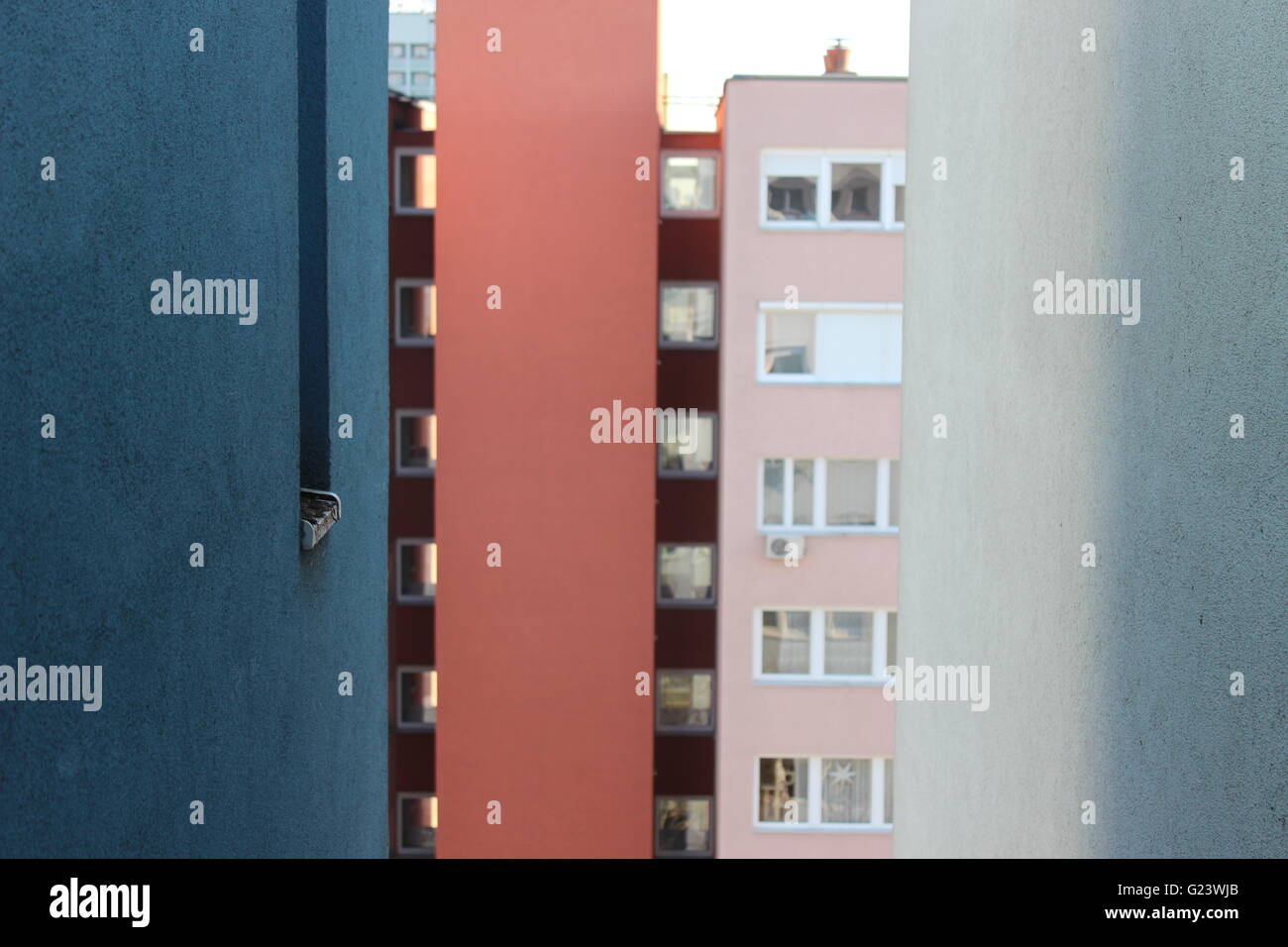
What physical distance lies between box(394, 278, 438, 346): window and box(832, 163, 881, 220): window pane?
16.6 ft

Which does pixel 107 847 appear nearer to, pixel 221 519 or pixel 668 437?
pixel 221 519

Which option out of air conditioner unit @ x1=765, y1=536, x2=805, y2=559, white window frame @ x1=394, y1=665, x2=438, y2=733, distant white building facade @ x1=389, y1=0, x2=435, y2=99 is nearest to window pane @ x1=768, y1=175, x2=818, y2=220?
air conditioner unit @ x1=765, y1=536, x2=805, y2=559

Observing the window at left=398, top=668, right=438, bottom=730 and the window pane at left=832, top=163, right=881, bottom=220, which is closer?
the window pane at left=832, top=163, right=881, bottom=220

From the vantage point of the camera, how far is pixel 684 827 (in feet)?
52.6

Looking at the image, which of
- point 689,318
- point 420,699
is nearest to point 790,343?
point 689,318

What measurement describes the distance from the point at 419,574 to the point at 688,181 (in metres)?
5.93

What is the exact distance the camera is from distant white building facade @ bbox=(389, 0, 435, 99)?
3806 cm

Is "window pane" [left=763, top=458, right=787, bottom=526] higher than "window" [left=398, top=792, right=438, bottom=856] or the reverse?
higher

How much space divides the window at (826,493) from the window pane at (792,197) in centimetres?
288

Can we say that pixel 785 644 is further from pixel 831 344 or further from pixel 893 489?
pixel 831 344

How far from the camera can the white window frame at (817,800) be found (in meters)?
15.1

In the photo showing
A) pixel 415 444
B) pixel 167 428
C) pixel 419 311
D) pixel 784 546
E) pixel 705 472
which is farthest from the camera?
pixel 419 311

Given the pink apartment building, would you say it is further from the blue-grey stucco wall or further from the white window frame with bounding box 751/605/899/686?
the blue-grey stucco wall
